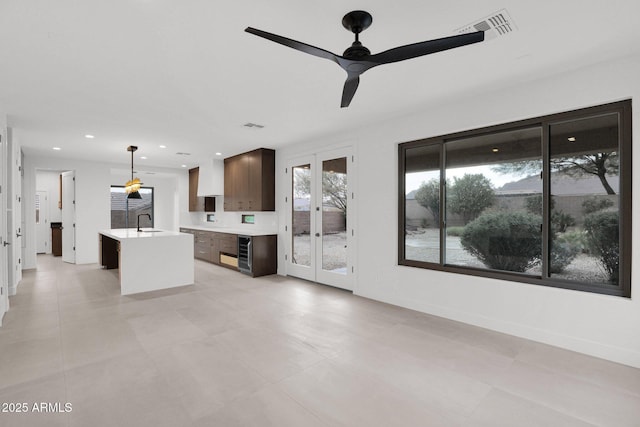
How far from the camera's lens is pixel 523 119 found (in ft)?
10.7

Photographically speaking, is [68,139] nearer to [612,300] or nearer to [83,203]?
[83,203]

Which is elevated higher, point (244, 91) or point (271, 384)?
point (244, 91)

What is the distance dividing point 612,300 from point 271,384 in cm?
302

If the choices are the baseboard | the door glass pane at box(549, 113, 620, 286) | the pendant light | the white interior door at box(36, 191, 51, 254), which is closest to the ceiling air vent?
the door glass pane at box(549, 113, 620, 286)

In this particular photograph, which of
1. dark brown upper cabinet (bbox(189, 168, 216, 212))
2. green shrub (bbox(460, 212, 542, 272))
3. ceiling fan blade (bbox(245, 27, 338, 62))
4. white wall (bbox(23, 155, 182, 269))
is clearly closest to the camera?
ceiling fan blade (bbox(245, 27, 338, 62))

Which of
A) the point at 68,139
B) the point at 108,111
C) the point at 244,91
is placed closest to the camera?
the point at 244,91

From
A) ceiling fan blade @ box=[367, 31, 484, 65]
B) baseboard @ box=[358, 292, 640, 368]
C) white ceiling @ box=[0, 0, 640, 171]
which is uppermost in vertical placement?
white ceiling @ box=[0, 0, 640, 171]

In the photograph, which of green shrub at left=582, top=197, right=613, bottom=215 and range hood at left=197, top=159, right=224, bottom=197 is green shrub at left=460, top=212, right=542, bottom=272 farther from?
range hood at left=197, top=159, right=224, bottom=197

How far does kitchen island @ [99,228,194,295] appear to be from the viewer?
15.9ft

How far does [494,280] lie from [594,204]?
118cm

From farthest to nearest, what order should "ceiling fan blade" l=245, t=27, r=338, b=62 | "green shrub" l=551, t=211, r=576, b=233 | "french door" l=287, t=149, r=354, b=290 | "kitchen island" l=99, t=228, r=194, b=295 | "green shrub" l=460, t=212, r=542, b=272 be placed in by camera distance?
"french door" l=287, t=149, r=354, b=290, "kitchen island" l=99, t=228, r=194, b=295, "green shrub" l=460, t=212, r=542, b=272, "green shrub" l=551, t=211, r=576, b=233, "ceiling fan blade" l=245, t=27, r=338, b=62

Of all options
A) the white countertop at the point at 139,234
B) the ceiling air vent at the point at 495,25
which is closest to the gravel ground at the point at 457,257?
the ceiling air vent at the point at 495,25

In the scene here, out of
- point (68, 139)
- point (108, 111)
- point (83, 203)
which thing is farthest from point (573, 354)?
point (83, 203)

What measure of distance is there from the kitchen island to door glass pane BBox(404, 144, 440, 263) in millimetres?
3761
